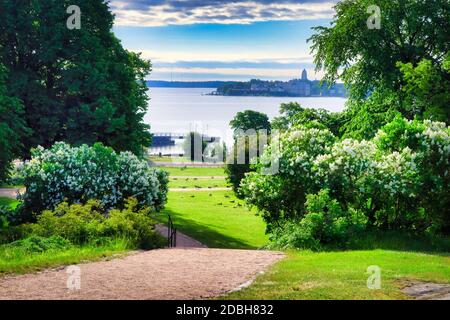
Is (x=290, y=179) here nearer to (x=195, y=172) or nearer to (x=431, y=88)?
(x=431, y=88)

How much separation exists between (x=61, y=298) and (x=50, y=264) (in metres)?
3.84

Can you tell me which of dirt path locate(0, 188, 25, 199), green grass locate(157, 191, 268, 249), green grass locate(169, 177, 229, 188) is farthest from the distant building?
dirt path locate(0, 188, 25, 199)

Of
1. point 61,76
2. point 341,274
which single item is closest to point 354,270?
point 341,274

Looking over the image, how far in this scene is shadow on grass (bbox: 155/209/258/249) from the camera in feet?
91.7

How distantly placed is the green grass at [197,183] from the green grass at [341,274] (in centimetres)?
4666

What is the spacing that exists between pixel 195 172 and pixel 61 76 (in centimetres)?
5126

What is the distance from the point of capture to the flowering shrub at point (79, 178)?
2253cm

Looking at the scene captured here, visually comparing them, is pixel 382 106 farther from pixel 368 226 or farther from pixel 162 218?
pixel 368 226

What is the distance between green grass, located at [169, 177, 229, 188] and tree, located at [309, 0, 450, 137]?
2870 centimetres

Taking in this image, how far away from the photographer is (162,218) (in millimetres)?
35969

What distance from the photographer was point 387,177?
60.6ft

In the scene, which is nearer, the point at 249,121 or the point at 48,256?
the point at 48,256

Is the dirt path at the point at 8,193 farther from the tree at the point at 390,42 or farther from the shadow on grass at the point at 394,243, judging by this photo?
the shadow on grass at the point at 394,243
